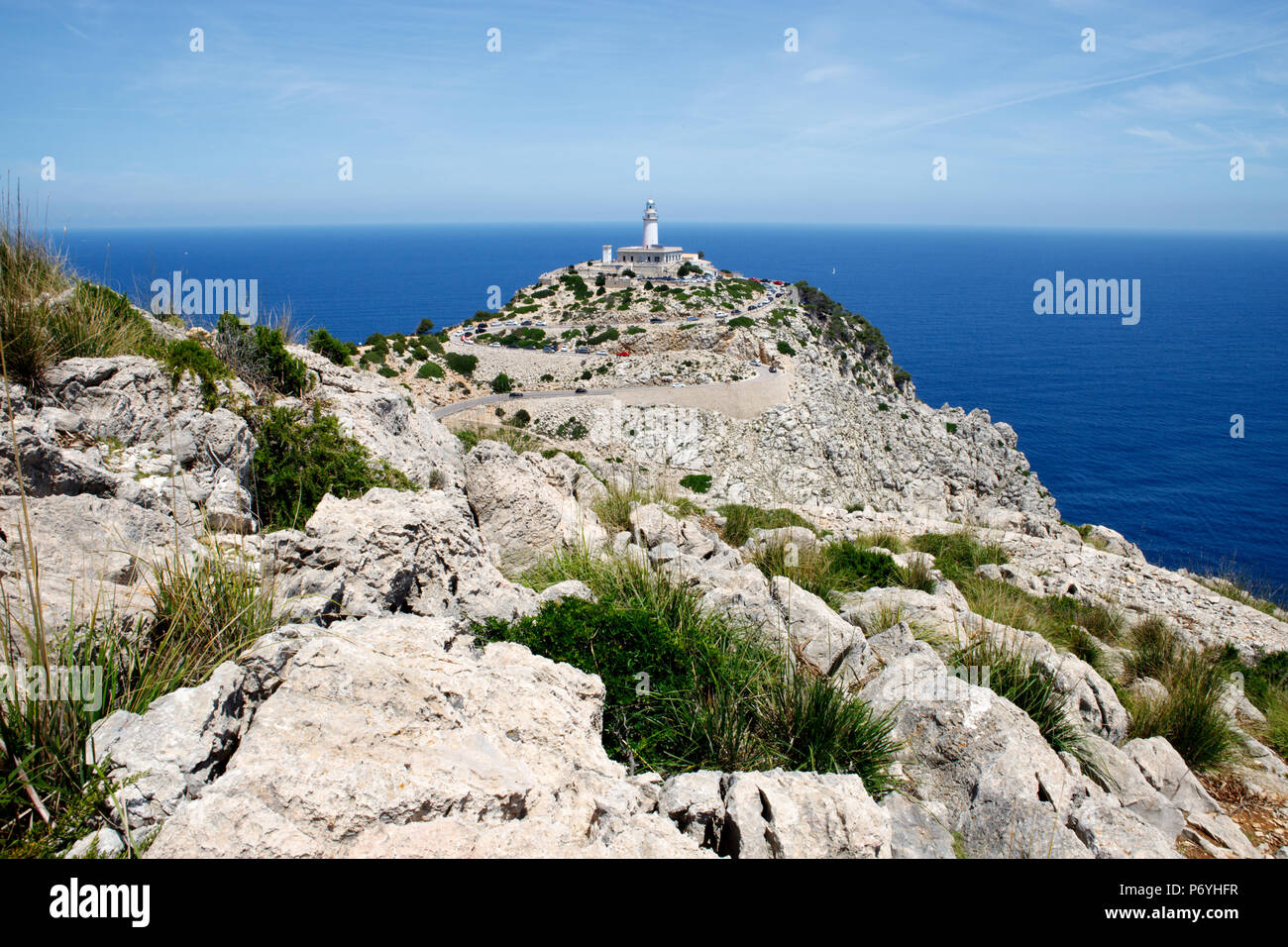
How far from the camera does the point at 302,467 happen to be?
7199 mm

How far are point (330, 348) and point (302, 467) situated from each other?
21.6 feet

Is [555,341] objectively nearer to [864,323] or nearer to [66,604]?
[864,323]

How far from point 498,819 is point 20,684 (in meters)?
2.26

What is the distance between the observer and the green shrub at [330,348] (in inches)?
478

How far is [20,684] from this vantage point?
312 cm

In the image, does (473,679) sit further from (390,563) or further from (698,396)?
(698,396)

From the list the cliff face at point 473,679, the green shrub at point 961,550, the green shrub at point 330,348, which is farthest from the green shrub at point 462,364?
the green shrub at point 961,550

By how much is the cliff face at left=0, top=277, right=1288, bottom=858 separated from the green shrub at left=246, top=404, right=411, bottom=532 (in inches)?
5.8

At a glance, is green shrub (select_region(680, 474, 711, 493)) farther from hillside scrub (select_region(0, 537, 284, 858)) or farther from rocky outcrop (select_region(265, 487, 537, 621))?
hillside scrub (select_region(0, 537, 284, 858))

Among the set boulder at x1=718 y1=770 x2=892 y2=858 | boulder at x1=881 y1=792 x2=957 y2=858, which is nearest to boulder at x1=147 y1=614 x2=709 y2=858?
boulder at x1=718 y1=770 x2=892 y2=858

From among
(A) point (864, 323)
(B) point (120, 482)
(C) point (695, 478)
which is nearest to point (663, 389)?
(C) point (695, 478)

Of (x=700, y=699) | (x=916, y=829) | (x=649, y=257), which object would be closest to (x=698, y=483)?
(x=700, y=699)

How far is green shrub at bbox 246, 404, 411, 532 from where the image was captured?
6898mm

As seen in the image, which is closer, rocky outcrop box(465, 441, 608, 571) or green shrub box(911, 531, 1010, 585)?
rocky outcrop box(465, 441, 608, 571)
